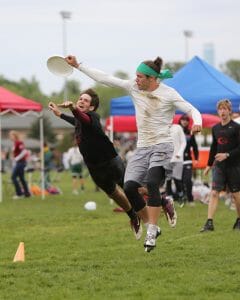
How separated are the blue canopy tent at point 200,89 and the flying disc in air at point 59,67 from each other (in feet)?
28.8

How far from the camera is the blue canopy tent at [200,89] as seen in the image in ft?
59.1

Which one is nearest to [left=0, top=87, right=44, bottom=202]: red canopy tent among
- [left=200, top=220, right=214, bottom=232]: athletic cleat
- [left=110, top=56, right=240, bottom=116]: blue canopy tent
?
[left=110, top=56, right=240, bottom=116]: blue canopy tent

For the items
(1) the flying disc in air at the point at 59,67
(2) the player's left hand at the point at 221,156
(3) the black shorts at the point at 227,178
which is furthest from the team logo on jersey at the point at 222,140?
(1) the flying disc in air at the point at 59,67

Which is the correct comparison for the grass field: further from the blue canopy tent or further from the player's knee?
Result: the blue canopy tent

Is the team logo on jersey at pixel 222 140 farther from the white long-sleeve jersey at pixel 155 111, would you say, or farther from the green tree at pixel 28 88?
the green tree at pixel 28 88

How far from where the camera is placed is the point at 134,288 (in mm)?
7227

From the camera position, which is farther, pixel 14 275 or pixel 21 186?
pixel 21 186

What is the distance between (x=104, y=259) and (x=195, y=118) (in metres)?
1.99

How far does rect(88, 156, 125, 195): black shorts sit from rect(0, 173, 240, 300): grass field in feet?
2.80

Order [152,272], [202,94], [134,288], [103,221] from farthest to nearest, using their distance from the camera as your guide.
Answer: [202,94] < [103,221] < [152,272] < [134,288]

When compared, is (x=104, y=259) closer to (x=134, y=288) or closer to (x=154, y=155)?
(x=154, y=155)

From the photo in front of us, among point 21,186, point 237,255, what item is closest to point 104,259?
point 237,255

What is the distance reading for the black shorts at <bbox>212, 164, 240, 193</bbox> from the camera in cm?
1158

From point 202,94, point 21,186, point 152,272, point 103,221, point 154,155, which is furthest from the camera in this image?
point 21,186
